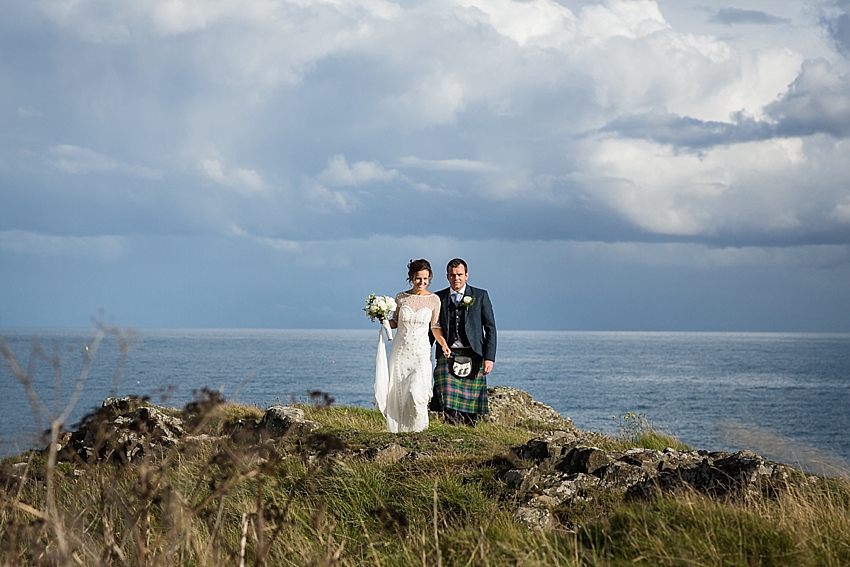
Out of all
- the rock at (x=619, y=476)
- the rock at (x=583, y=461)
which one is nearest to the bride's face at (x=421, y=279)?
the rock at (x=583, y=461)

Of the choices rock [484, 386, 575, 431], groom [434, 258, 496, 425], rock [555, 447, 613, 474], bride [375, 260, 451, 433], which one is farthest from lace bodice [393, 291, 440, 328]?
rock [555, 447, 613, 474]

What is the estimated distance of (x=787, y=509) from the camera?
17.3 ft

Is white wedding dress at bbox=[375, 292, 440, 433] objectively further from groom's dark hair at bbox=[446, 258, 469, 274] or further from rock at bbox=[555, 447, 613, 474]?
rock at bbox=[555, 447, 613, 474]

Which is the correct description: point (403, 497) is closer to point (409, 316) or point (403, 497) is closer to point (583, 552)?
point (583, 552)

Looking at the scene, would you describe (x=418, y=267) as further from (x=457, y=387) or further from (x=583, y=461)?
(x=583, y=461)

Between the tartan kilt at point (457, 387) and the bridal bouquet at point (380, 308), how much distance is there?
1315 mm

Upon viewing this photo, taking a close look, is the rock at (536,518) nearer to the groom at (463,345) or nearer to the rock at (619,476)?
the rock at (619,476)

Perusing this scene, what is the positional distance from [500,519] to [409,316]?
5685 mm

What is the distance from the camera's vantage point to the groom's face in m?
11.6

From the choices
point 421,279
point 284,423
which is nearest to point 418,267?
point 421,279

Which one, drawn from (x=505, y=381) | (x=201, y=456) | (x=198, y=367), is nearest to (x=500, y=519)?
(x=201, y=456)

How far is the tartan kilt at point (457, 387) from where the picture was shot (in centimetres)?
1231

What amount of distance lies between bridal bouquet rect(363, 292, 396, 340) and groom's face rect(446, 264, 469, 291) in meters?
0.90

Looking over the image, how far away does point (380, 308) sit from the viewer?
11.3 meters
